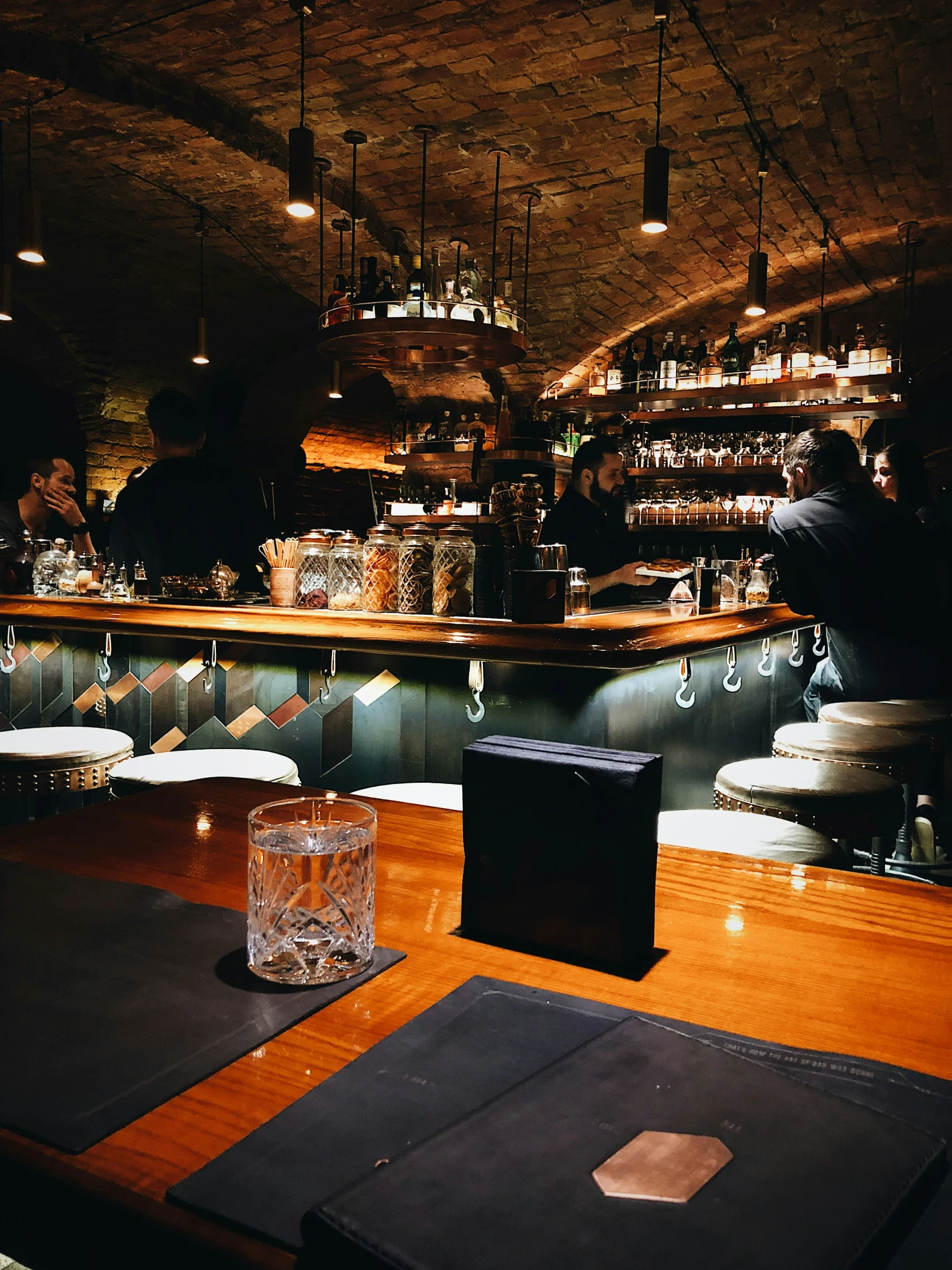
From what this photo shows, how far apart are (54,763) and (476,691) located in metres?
1.11

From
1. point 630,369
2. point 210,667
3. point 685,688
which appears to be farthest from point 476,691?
point 630,369

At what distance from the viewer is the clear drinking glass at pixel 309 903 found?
31.8 inches

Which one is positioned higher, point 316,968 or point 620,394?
point 620,394

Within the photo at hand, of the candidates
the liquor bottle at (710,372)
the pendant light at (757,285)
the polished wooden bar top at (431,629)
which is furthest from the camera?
the liquor bottle at (710,372)

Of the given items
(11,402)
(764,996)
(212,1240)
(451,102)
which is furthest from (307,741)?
(11,402)

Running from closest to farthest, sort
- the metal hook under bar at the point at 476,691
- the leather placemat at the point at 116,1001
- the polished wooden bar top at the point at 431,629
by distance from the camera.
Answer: the leather placemat at the point at 116,1001 < the polished wooden bar top at the point at 431,629 < the metal hook under bar at the point at 476,691

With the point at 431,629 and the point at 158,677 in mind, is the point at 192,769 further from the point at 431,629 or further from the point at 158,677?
the point at 158,677

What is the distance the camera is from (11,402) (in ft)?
26.4

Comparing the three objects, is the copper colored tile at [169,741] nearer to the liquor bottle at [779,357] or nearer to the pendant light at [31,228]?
the pendant light at [31,228]

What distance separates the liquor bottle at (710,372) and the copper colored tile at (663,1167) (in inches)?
253

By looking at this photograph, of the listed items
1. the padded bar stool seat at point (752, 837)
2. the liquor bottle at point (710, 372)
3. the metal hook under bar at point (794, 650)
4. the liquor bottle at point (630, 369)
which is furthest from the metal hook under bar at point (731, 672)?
the liquor bottle at point (630, 369)

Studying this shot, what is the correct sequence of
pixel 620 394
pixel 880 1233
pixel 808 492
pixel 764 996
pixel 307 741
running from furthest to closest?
1. pixel 620 394
2. pixel 808 492
3. pixel 307 741
4. pixel 764 996
5. pixel 880 1233

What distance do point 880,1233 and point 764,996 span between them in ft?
1.01

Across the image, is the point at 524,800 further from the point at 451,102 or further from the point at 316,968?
the point at 451,102
